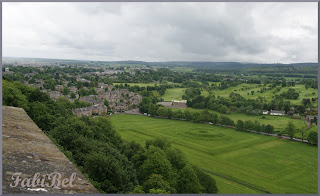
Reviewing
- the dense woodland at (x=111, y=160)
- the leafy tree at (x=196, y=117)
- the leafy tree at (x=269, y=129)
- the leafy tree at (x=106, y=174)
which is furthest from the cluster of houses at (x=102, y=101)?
the leafy tree at (x=106, y=174)

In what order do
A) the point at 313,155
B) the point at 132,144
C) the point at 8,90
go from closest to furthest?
1. the point at 8,90
2. the point at 132,144
3. the point at 313,155

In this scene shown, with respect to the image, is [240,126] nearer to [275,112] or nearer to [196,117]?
[196,117]

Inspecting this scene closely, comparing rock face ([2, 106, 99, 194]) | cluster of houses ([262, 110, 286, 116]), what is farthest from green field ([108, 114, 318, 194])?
cluster of houses ([262, 110, 286, 116])

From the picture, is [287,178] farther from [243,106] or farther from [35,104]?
[243,106]

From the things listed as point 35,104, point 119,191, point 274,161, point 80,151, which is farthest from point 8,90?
point 274,161

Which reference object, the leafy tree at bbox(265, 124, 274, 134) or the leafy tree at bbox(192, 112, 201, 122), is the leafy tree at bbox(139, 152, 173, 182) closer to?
the leafy tree at bbox(265, 124, 274, 134)
